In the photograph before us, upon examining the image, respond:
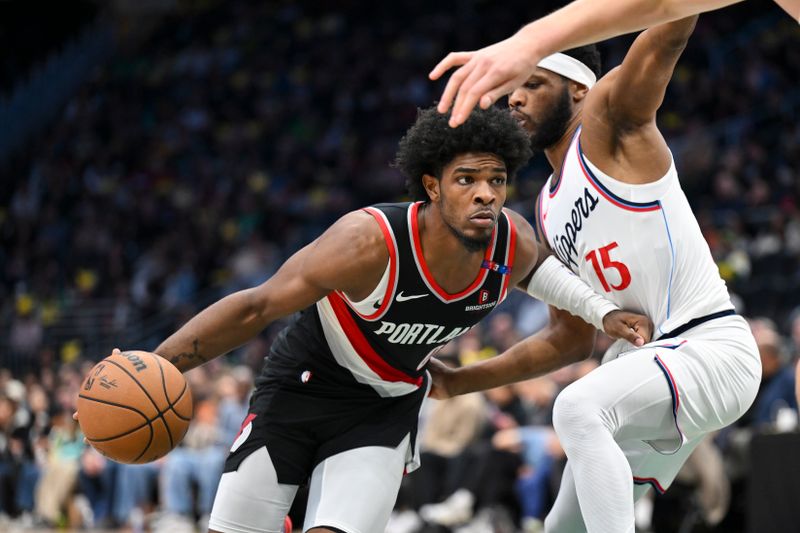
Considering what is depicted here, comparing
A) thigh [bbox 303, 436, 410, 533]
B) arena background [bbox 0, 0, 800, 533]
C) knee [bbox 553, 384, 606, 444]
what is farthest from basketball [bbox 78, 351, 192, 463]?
arena background [bbox 0, 0, 800, 533]

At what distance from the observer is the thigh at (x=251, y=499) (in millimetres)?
4727

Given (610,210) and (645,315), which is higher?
(610,210)

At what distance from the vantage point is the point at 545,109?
185 inches

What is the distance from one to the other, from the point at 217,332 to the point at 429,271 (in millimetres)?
890

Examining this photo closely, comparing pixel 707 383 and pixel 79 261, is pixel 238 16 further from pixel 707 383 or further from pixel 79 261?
pixel 707 383

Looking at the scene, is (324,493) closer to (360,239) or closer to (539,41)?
(360,239)

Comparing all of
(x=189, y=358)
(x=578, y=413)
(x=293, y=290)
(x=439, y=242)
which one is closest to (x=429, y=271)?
(x=439, y=242)

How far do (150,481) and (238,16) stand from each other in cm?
1481

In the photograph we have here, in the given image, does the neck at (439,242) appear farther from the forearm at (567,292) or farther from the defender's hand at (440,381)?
the defender's hand at (440,381)

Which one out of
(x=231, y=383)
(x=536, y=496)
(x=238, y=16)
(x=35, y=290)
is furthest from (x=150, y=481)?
(x=238, y=16)

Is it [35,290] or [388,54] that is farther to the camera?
[388,54]

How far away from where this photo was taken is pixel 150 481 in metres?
12.4

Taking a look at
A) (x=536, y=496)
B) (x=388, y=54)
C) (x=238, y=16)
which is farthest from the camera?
(x=238, y=16)

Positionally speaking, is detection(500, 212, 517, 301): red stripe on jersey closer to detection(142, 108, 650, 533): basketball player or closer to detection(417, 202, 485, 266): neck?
detection(142, 108, 650, 533): basketball player
